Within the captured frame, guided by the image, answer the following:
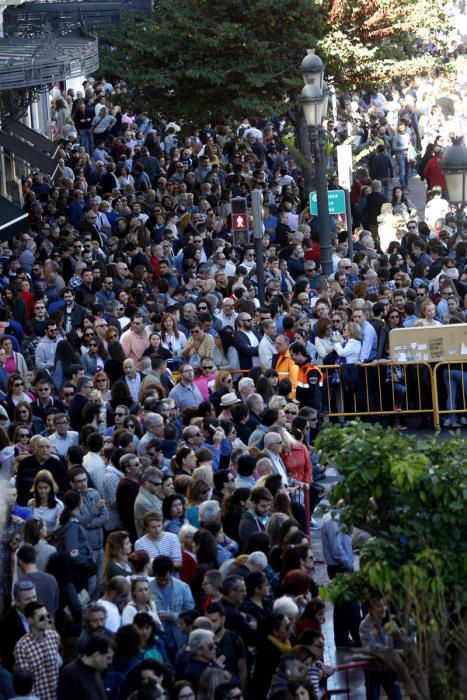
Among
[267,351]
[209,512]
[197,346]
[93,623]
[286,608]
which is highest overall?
[197,346]

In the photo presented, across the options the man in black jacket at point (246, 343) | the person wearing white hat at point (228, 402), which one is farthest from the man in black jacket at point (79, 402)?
the man in black jacket at point (246, 343)

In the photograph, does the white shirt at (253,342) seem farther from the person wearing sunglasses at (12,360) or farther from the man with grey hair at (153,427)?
the man with grey hair at (153,427)

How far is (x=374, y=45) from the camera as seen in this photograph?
3569cm

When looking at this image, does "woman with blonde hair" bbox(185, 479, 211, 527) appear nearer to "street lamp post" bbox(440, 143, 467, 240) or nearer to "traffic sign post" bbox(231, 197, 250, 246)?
"street lamp post" bbox(440, 143, 467, 240)

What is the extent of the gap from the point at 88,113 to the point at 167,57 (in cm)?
463

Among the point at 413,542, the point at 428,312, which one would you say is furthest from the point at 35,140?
the point at 413,542

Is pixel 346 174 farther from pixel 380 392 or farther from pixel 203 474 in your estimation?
pixel 203 474

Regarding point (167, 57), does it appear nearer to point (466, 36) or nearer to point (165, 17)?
point (165, 17)

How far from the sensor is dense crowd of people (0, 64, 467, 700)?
41.7ft

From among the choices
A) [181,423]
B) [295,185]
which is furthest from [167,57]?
[181,423]

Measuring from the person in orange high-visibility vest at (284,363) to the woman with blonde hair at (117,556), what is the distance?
7.32 m

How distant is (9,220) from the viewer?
80.1ft

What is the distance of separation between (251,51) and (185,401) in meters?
16.6

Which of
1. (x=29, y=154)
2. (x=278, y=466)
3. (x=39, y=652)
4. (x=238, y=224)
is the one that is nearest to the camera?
(x=39, y=652)
